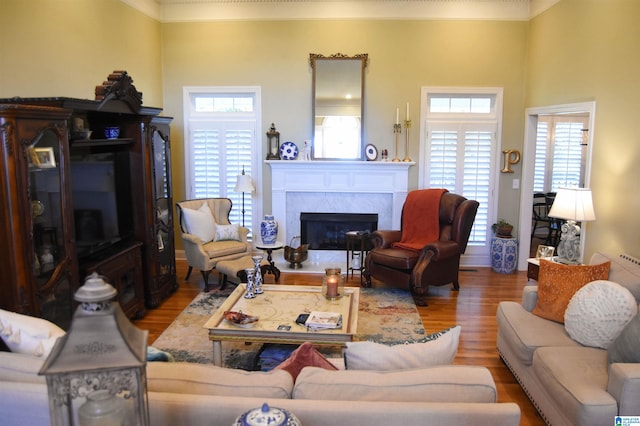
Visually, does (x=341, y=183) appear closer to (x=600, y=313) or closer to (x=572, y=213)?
(x=572, y=213)

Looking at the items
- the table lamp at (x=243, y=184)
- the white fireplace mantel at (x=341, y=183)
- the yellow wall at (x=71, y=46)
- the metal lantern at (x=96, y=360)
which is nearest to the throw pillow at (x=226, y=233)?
the table lamp at (x=243, y=184)

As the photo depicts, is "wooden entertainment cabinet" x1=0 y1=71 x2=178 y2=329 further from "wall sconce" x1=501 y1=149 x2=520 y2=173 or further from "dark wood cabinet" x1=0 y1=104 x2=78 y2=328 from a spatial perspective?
"wall sconce" x1=501 y1=149 x2=520 y2=173

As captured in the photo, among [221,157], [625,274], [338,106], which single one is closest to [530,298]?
[625,274]

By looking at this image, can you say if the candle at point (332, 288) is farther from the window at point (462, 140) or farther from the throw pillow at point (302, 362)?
the window at point (462, 140)

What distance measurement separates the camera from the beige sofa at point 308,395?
1723 mm

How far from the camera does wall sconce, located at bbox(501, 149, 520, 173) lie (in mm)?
6691

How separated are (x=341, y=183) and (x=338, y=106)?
1.03 meters

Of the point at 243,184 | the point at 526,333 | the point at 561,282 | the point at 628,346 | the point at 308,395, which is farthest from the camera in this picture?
the point at 243,184

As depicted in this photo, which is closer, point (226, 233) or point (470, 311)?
point (470, 311)

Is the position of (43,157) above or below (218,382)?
above

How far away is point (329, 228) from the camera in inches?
275

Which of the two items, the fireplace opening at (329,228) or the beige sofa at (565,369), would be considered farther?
the fireplace opening at (329,228)

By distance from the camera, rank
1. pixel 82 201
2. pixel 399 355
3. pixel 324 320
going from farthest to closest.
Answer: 1. pixel 82 201
2. pixel 324 320
3. pixel 399 355

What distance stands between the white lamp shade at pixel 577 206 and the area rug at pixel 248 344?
1675 mm
